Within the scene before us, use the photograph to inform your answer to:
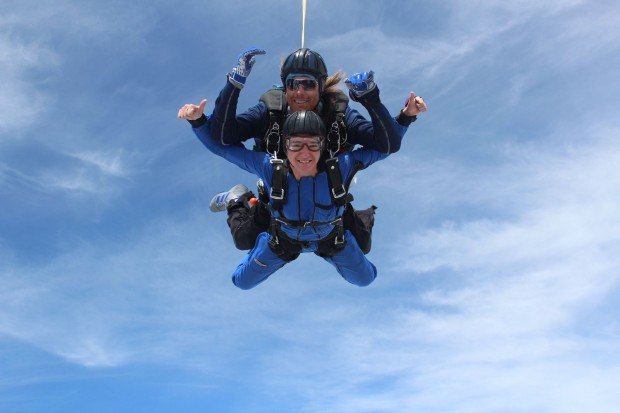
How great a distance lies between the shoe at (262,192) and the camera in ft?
26.2

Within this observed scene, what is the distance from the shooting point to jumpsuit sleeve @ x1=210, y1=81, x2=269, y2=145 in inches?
273

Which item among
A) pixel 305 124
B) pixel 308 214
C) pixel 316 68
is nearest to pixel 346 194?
pixel 308 214

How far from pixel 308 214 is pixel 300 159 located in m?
0.86

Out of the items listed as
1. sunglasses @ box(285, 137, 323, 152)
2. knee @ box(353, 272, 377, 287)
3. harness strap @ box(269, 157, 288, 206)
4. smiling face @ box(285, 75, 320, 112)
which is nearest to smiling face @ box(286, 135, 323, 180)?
sunglasses @ box(285, 137, 323, 152)

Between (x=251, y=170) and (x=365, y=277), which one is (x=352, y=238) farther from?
(x=251, y=170)

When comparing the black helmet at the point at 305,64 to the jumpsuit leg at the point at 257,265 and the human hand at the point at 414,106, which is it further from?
the jumpsuit leg at the point at 257,265

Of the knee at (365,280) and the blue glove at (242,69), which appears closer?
the blue glove at (242,69)

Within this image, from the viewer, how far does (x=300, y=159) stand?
6926 mm

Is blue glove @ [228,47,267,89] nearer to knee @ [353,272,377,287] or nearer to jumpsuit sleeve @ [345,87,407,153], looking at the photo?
jumpsuit sleeve @ [345,87,407,153]

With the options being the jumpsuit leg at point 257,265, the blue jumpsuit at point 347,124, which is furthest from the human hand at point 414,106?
the jumpsuit leg at point 257,265

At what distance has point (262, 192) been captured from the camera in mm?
8031

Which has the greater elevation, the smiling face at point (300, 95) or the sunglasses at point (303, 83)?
the sunglasses at point (303, 83)

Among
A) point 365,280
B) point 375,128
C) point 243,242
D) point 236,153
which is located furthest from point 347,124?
point 365,280

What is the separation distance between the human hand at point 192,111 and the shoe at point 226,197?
5.80 feet
